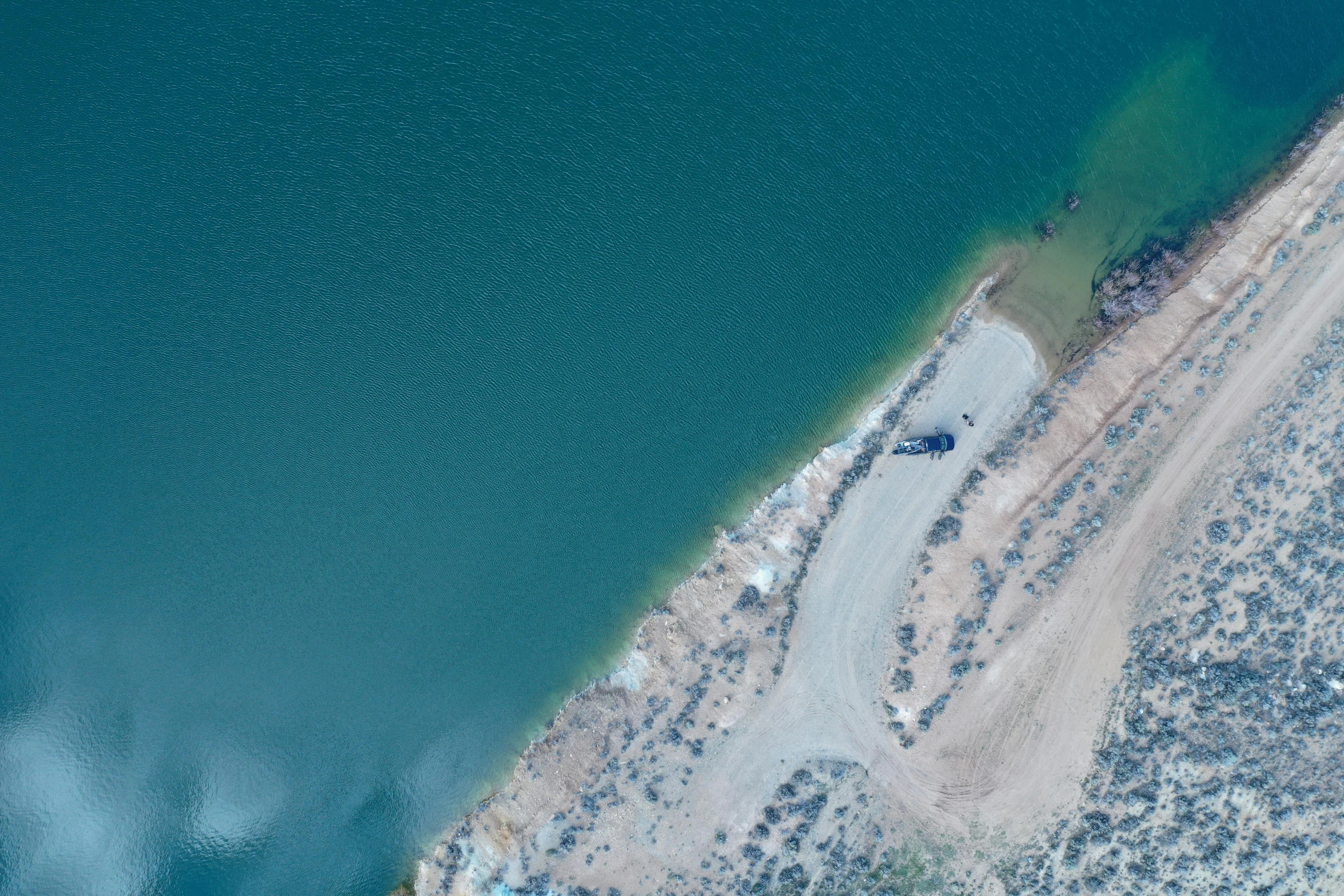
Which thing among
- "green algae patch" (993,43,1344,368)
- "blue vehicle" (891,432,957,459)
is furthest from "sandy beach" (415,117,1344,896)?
"green algae patch" (993,43,1344,368)

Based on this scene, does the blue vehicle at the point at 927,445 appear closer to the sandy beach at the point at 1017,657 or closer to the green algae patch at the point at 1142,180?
the sandy beach at the point at 1017,657

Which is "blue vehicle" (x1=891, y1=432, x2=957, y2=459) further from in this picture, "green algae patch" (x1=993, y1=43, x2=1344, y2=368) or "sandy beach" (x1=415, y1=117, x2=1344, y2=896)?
"green algae patch" (x1=993, y1=43, x2=1344, y2=368)

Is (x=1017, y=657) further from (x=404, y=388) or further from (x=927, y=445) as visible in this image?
(x=404, y=388)

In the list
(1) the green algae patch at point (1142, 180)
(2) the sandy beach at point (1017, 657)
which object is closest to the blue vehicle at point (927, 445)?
(2) the sandy beach at point (1017, 657)

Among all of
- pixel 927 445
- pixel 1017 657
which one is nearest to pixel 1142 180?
pixel 927 445

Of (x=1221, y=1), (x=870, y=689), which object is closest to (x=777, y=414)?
(x=870, y=689)

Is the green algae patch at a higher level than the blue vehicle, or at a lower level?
higher
